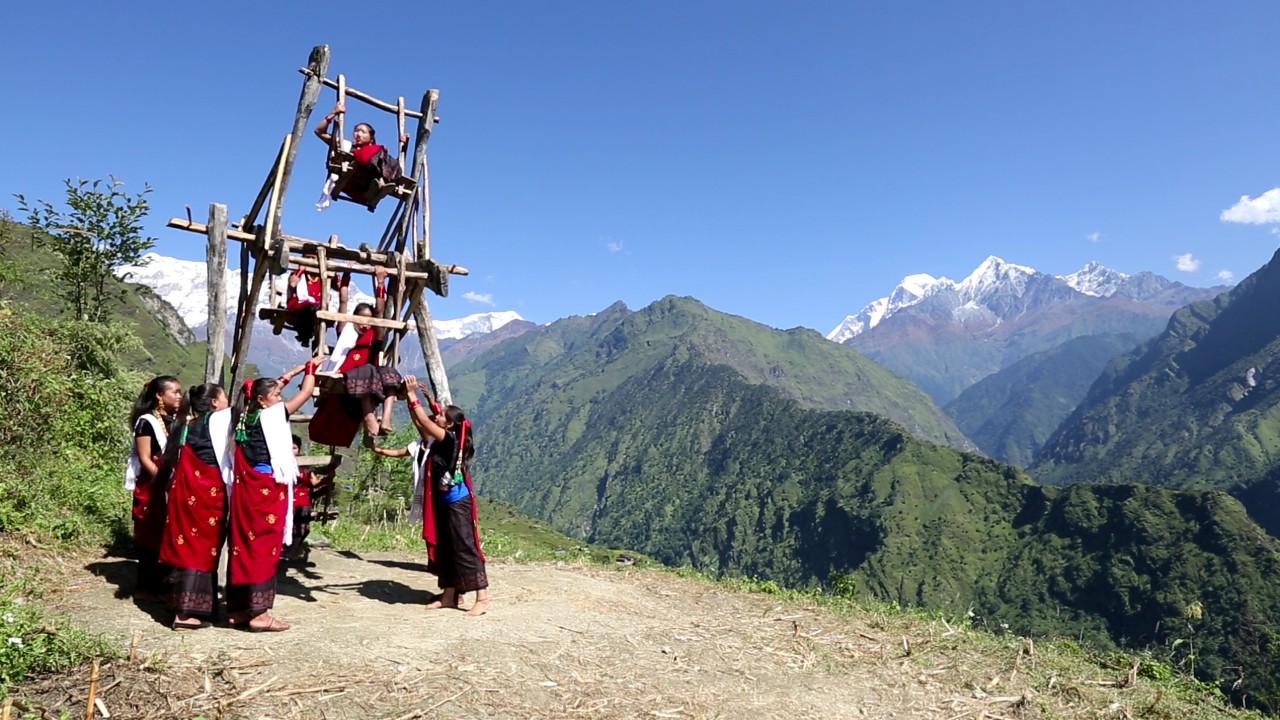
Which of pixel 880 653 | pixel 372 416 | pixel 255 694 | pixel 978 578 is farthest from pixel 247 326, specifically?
pixel 978 578

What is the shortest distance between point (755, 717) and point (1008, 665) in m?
3.37

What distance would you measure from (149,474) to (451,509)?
3052mm

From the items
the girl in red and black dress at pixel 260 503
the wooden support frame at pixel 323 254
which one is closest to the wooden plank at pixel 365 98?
the wooden support frame at pixel 323 254

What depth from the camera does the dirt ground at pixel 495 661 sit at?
5207 mm

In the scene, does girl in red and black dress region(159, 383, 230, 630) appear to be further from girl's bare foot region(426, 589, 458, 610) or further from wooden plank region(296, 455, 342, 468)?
girl's bare foot region(426, 589, 458, 610)

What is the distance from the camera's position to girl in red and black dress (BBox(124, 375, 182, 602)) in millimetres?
7293

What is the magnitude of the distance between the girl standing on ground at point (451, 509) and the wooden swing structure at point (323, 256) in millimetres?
701

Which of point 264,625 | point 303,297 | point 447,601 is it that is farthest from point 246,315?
point 447,601

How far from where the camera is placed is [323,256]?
26.1 ft

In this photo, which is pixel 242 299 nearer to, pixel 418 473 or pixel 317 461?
pixel 317 461

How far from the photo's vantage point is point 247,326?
27.3 feet

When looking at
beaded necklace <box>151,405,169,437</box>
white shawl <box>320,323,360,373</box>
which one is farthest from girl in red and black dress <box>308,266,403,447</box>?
beaded necklace <box>151,405,169,437</box>

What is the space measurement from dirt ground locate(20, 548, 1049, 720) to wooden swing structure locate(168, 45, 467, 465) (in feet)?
7.29

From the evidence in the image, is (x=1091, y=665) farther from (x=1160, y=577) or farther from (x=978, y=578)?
(x=978, y=578)
